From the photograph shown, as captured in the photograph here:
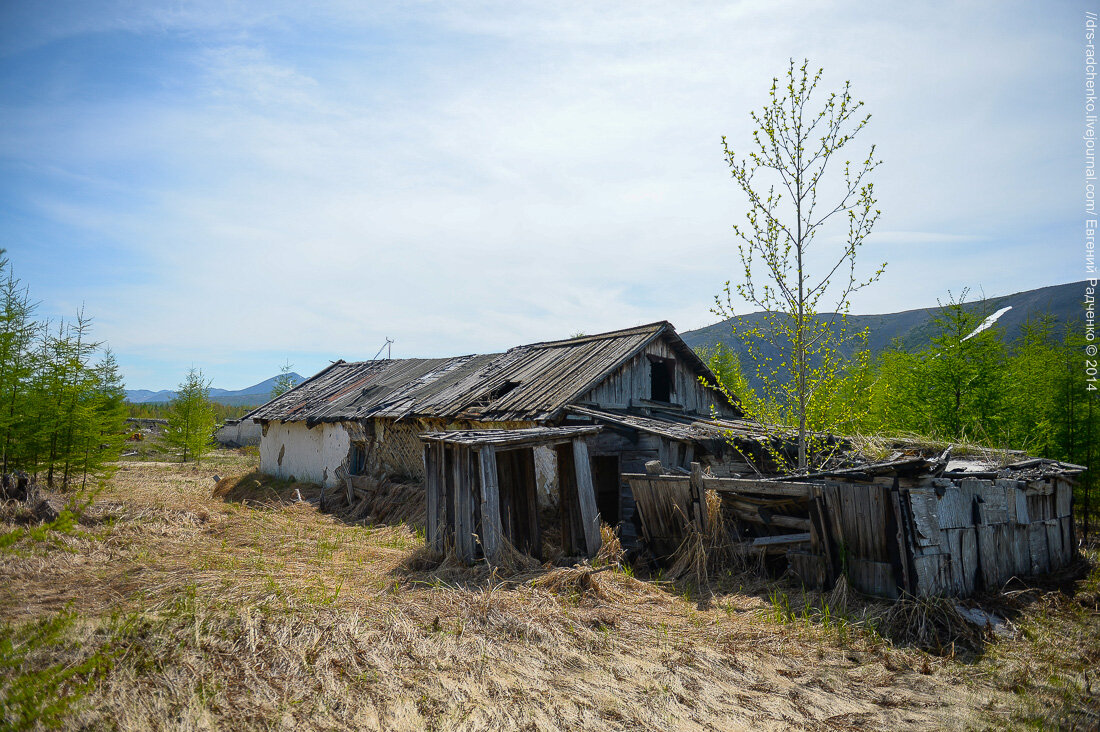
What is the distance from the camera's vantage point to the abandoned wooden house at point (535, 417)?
35.6ft

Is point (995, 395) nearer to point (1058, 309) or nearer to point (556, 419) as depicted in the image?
point (556, 419)

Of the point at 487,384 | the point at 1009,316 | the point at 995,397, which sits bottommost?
the point at 995,397

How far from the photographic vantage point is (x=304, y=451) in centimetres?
2184

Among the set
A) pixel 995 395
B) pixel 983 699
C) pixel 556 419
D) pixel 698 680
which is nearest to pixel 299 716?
pixel 698 680

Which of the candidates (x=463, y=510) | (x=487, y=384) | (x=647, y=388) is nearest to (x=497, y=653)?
(x=463, y=510)

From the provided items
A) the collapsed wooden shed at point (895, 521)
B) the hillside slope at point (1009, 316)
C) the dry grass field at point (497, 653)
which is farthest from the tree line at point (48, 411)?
the hillside slope at point (1009, 316)

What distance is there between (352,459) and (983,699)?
55.8ft

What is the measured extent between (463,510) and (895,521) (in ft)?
19.5

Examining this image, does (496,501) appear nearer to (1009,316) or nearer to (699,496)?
(699,496)

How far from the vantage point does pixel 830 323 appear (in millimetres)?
10141

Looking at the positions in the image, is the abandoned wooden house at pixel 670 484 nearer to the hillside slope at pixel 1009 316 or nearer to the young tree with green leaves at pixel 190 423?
the young tree with green leaves at pixel 190 423

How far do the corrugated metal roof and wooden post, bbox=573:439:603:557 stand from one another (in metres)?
2.81

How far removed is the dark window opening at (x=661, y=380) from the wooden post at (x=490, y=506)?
304 inches

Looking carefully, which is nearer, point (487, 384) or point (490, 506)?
point (490, 506)
